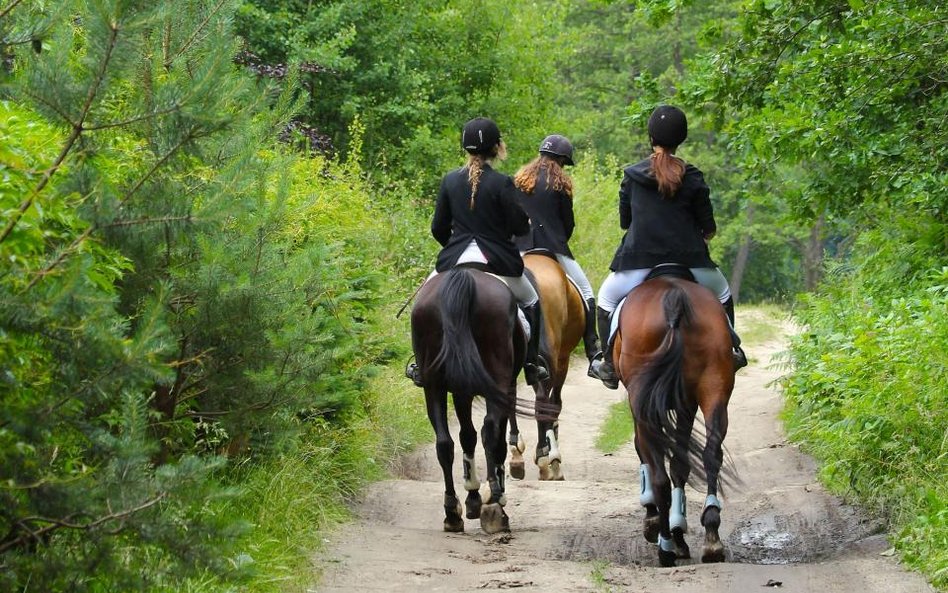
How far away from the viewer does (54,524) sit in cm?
419

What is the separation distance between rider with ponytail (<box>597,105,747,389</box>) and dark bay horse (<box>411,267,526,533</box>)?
3.08 ft

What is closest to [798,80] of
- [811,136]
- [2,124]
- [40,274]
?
[811,136]

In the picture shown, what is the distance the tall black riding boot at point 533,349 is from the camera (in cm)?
Result: 985

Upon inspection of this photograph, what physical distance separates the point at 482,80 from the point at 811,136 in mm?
17210

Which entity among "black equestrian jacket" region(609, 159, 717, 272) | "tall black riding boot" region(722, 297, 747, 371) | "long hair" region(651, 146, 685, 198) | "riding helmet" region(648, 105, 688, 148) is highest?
"riding helmet" region(648, 105, 688, 148)

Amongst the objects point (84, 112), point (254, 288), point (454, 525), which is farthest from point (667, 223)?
point (84, 112)

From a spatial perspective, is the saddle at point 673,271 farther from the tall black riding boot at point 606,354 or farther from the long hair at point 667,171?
the tall black riding boot at point 606,354

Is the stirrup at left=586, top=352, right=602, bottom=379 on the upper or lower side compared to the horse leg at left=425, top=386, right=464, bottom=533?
upper

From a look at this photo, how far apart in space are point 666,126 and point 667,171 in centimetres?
29

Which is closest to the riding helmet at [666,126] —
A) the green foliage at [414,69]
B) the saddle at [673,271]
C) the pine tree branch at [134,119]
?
the saddle at [673,271]

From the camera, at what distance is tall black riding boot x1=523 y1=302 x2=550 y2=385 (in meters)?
9.85

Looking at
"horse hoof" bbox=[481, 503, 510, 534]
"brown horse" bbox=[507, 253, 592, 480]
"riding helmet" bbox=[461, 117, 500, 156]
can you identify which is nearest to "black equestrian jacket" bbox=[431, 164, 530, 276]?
"riding helmet" bbox=[461, 117, 500, 156]

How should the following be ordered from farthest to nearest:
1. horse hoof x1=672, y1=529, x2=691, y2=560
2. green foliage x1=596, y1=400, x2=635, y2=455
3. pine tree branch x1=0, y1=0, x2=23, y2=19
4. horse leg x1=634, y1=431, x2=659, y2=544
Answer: green foliage x1=596, y1=400, x2=635, y2=455
horse leg x1=634, y1=431, x2=659, y2=544
horse hoof x1=672, y1=529, x2=691, y2=560
pine tree branch x1=0, y1=0, x2=23, y2=19

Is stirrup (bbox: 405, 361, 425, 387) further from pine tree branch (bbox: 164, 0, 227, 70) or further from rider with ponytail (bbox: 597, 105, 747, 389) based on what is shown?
pine tree branch (bbox: 164, 0, 227, 70)
